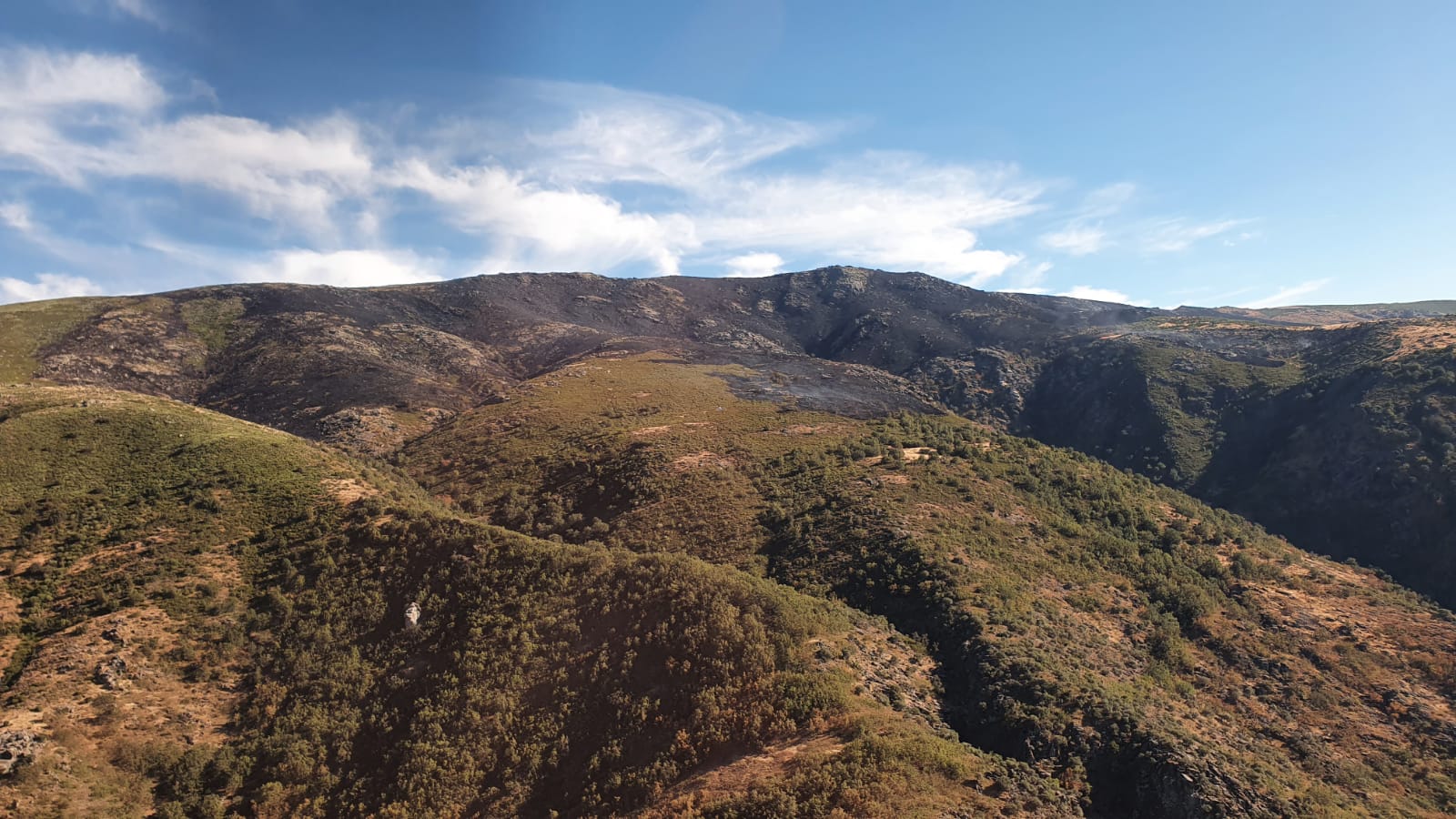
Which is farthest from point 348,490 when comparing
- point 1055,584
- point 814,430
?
point 1055,584

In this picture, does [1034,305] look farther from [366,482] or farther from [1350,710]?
[366,482]

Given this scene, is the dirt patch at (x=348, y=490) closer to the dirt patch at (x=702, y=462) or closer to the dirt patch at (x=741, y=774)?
the dirt patch at (x=702, y=462)

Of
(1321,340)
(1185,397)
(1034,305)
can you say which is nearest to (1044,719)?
(1185,397)

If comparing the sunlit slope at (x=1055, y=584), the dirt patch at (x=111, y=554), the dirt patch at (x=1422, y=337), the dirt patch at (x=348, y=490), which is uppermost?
the dirt patch at (x=1422, y=337)

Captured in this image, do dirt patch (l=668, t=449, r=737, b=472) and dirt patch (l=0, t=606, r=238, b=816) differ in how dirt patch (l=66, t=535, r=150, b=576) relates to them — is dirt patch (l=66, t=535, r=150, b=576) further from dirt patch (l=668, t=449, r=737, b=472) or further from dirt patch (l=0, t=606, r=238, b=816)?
dirt patch (l=668, t=449, r=737, b=472)

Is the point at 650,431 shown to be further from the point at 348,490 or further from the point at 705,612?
the point at 705,612

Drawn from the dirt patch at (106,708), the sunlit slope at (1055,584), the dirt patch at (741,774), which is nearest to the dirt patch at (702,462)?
the sunlit slope at (1055,584)
